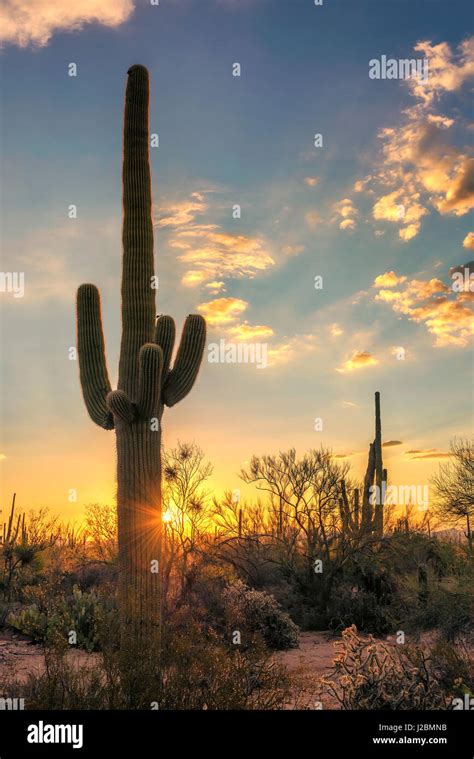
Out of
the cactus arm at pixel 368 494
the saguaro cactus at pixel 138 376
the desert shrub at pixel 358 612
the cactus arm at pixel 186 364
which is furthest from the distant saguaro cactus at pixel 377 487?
the saguaro cactus at pixel 138 376

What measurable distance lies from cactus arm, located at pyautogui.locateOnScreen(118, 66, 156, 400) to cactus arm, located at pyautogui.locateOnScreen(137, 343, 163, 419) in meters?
0.41

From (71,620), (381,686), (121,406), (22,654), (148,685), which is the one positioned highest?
(121,406)

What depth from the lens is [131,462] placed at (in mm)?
10430

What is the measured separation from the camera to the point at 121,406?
403 inches

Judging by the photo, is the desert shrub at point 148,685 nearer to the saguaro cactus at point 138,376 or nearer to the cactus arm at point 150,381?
the saguaro cactus at point 138,376

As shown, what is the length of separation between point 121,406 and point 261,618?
684 centimetres

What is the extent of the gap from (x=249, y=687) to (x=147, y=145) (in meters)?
8.91

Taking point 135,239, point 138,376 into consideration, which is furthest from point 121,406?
point 135,239

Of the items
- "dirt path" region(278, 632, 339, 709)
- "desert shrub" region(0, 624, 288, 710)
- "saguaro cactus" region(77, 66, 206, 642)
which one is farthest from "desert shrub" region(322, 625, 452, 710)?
"saguaro cactus" region(77, 66, 206, 642)

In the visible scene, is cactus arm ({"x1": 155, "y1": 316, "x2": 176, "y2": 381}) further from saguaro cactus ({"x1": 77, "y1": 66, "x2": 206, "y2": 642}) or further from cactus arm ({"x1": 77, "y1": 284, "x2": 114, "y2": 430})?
cactus arm ({"x1": 77, "y1": 284, "x2": 114, "y2": 430})

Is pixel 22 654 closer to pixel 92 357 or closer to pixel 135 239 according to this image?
pixel 92 357

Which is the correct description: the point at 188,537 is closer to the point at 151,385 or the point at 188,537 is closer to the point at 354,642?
the point at 151,385

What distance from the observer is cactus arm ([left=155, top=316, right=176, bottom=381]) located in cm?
1104
